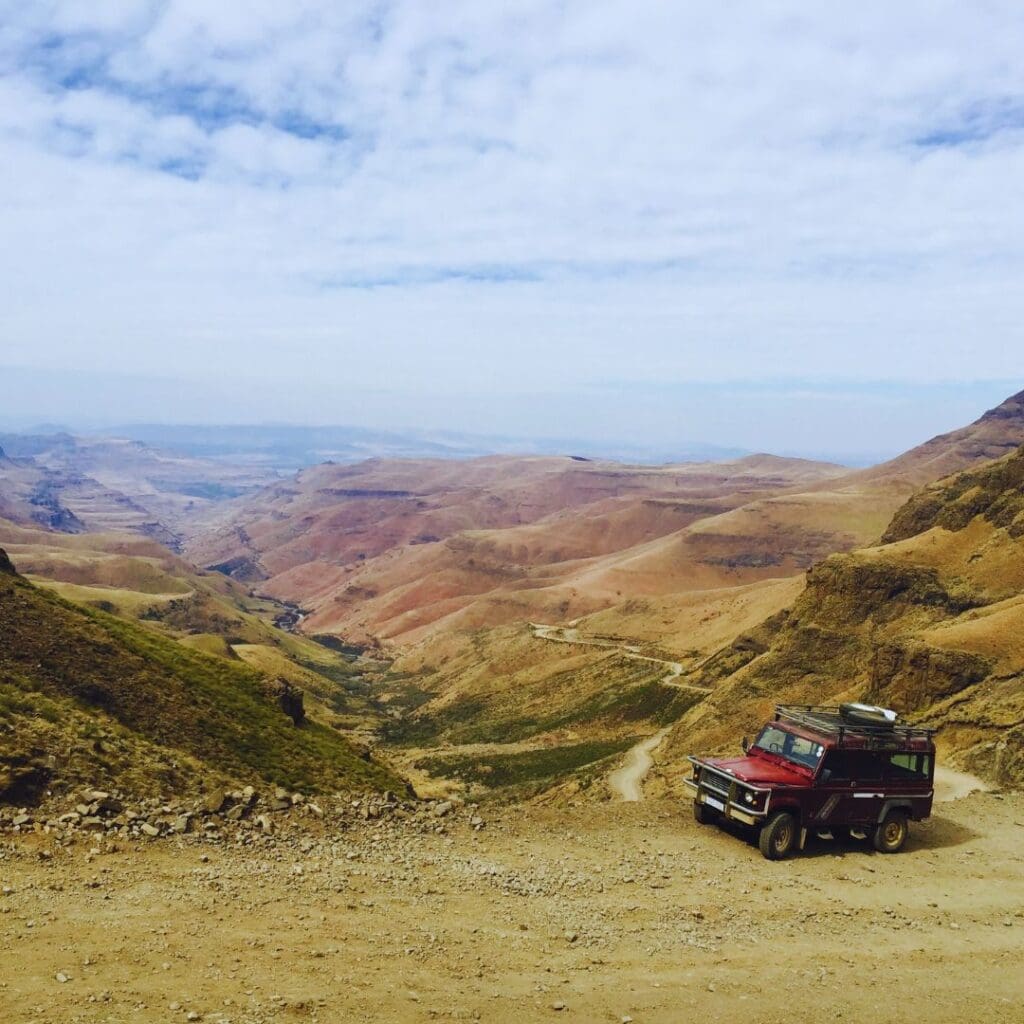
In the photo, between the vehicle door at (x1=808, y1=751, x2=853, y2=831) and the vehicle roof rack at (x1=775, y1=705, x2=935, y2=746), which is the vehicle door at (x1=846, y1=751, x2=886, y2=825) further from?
the vehicle roof rack at (x1=775, y1=705, x2=935, y2=746)

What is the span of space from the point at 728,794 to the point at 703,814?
1.70 m

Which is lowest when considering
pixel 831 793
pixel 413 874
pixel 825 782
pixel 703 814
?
pixel 703 814

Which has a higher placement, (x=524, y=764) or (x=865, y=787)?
(x=865, y=787)

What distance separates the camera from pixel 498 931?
13125 mm

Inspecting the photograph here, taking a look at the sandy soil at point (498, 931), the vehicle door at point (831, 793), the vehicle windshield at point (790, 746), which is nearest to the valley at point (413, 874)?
the sandy soil at point (498, 931)

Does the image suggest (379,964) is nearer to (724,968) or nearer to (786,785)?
(724,968)

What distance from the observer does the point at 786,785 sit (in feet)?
56.6

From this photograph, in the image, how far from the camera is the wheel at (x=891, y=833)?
18281 mm

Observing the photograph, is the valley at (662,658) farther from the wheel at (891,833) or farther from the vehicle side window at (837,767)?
the vehicle side window at (837,767)

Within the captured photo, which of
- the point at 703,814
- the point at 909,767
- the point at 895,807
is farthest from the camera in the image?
the point at 703,814

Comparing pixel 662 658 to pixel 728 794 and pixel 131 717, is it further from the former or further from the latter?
pixel 728 794

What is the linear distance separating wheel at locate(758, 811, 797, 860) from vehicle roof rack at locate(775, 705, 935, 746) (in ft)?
6.87

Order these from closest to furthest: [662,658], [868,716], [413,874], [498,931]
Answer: [498,931], [413,874], [868,716], [662,658]

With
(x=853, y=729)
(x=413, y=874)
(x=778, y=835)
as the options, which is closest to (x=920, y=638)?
(x=853, y=729)
